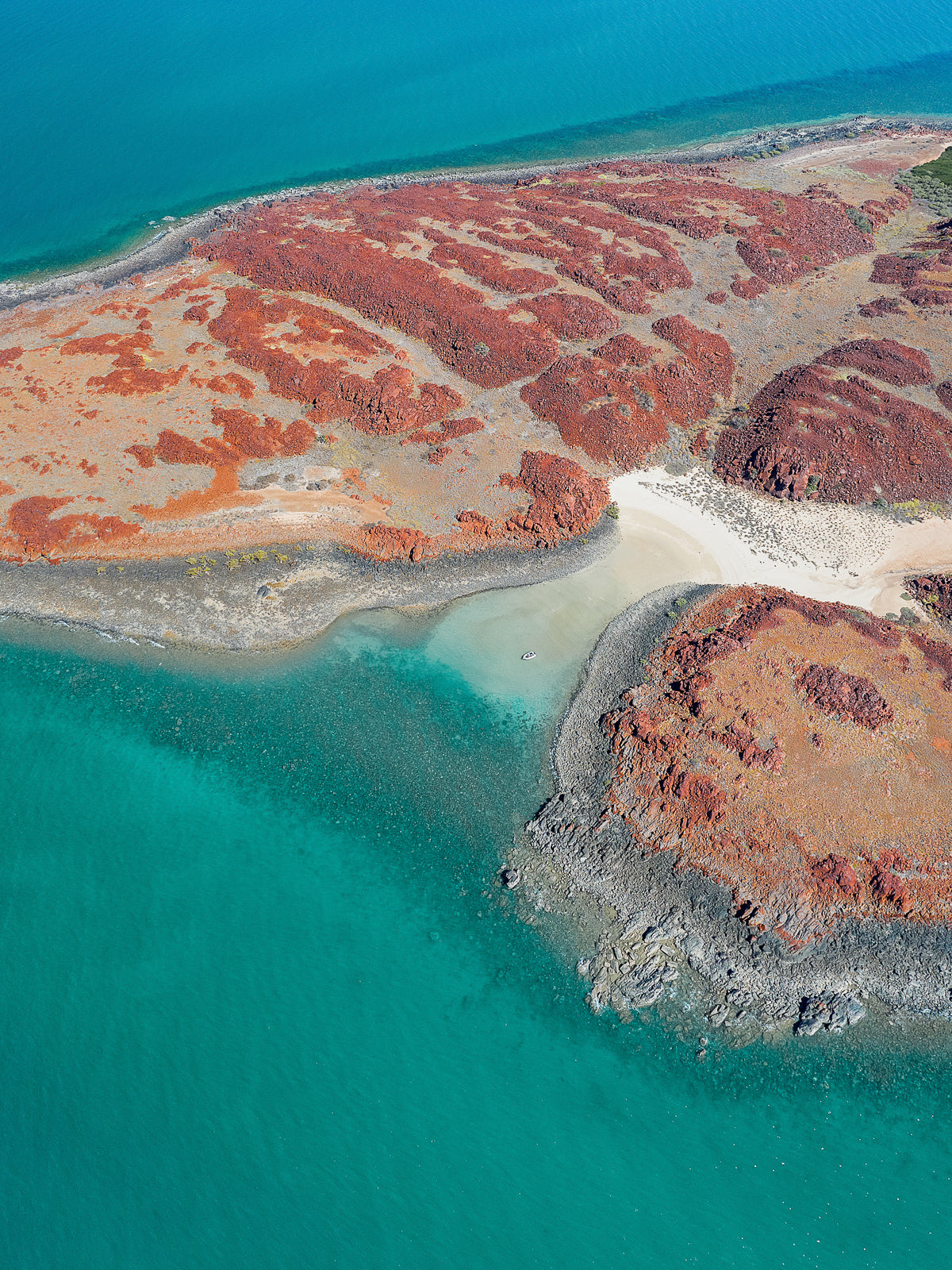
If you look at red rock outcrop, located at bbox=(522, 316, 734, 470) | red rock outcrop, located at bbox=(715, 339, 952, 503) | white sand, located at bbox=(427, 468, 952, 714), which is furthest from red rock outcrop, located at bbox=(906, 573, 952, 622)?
red rock outcrop, located at bbox=(522, 316, 734, 470)

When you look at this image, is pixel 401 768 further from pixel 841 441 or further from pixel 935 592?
pixel 841 441

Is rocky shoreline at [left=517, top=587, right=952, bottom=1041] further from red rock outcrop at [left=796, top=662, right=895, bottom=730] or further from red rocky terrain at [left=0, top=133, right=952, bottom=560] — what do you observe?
red rocky terrain at [left=0, top=133, right=952, bottom=560]

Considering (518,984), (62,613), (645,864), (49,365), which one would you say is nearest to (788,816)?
(645,864)

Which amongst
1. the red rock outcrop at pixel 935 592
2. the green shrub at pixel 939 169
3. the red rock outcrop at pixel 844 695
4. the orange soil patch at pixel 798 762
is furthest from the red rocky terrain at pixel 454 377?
the red rock outcrop at pixel 844 695

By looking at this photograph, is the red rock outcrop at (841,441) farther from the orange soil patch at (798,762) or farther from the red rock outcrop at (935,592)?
the orange soil patch at (798,762)

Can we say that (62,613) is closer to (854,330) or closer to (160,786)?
(160,786)

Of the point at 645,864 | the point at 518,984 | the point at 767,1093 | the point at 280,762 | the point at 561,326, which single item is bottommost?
the point at 767,1093

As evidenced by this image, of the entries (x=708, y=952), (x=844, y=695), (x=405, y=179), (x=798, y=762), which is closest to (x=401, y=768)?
(x=708, y=952)

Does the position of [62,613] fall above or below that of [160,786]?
above

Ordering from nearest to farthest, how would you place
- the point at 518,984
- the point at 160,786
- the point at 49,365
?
1. the point at 518,984
2. the point at 160,786
3. the point at 49,365
